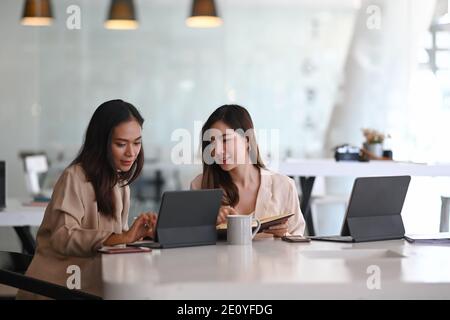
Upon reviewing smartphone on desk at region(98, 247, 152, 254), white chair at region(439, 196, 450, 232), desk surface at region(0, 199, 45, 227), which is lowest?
white chair at region(439, 196, 450, 232)

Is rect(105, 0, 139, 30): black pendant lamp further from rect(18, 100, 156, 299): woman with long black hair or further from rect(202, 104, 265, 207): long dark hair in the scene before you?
rect(18, 100, 156, 299): woman with long black hair

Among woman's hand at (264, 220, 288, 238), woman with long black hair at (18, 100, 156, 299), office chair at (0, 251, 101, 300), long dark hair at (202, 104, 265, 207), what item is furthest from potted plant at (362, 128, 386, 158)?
office chair at (0, 251, 101, 300)

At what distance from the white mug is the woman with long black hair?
0.28 m

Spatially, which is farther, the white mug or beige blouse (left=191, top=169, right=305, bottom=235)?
beige blouse (left=191, top=169, right=305, bottom=235)

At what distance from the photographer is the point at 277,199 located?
3.89 meters

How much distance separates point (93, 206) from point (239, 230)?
55 cm

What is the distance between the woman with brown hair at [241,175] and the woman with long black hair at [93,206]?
1.29ft

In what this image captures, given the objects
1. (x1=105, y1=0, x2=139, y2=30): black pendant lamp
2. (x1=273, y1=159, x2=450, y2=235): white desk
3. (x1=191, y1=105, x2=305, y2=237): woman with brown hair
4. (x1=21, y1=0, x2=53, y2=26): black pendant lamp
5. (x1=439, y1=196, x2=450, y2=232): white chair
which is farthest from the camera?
(x1=21, y1=0, x2=53, y2=26): black pendant lamp

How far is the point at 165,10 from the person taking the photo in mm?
8883

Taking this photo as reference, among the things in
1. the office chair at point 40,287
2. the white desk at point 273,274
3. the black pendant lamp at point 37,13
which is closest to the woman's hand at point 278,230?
the white desk at point 273,274

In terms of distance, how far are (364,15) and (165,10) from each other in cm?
196

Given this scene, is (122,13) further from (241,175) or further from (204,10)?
(241,175)

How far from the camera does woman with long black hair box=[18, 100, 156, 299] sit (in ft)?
10.6

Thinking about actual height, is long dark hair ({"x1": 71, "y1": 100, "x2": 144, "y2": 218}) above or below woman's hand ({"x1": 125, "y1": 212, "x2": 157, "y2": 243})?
above
